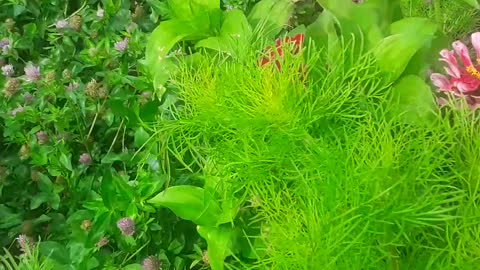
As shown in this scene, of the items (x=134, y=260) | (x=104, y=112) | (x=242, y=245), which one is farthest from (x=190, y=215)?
(x=104, y=112)

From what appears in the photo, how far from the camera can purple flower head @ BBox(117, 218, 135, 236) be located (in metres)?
0.82

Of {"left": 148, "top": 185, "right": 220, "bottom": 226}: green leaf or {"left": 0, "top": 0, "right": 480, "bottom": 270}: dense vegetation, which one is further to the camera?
{"left": 148, "top": 185, "right": 220, "bottom": 226}: green leaf

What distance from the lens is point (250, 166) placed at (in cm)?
63

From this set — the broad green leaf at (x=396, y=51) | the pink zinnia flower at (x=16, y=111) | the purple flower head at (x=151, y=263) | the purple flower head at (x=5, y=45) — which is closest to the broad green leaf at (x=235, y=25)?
the broad green leaf at (x=396, y=51)

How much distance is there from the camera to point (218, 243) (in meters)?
0.71

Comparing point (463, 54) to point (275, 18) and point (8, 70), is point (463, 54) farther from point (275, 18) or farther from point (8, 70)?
point (8, 70)

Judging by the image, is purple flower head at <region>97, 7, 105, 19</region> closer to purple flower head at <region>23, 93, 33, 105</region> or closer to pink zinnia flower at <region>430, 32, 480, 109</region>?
purple flower head at <region>23, 93, 33, 105</region>

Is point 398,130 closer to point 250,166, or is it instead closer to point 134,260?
point 250,166

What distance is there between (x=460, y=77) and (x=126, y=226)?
0.36 metres

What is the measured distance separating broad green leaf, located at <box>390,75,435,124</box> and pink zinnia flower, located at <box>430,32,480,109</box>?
2 cm

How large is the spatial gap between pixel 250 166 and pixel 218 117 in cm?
5

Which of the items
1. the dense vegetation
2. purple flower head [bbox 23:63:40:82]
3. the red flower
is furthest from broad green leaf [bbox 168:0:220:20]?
purple flower head [bbox 23:63:40:82]

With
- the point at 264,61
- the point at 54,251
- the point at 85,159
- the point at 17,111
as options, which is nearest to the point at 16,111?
the point at 17,111

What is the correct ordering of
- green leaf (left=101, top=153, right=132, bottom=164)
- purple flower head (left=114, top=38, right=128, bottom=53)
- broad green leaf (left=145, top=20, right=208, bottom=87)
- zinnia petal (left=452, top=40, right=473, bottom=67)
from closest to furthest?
zinnia petal (left=452, top=40, right=473, bottom=67) < broad green leaf (left=145, top=20, right=208, bottom=87) < green leaf (left=101, top=153, right=132, bottom=164) < purple flower head (left=114, top=38, right=128, bottom=53)
